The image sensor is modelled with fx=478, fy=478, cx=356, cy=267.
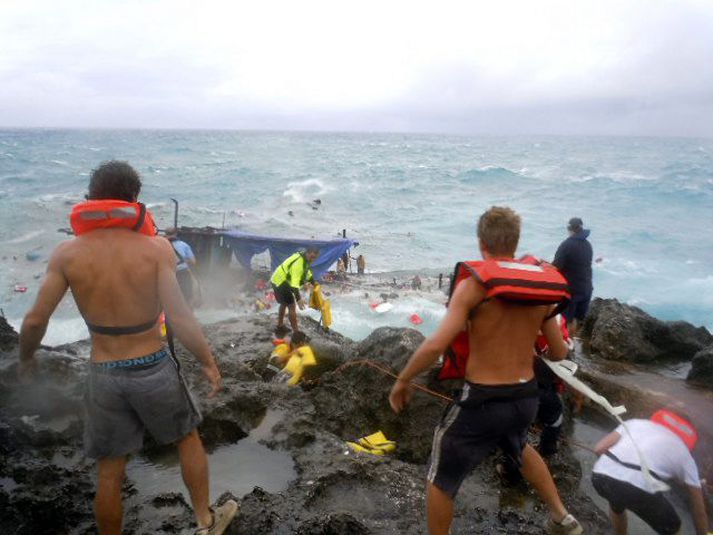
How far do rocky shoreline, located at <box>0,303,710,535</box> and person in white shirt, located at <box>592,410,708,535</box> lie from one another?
64cm

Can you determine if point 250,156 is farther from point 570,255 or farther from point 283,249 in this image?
point 570,255

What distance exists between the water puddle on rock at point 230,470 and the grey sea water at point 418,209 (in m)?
10.3

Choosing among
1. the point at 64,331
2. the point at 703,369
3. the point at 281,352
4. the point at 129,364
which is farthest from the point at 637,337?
the point at 64,331

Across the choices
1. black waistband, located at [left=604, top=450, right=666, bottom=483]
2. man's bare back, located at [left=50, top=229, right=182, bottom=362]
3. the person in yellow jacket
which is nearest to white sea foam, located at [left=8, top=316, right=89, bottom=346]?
the person in yellow jacket

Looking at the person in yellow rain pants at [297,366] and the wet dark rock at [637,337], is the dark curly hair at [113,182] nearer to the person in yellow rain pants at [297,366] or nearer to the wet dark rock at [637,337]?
the person in yellow rain pants at [297,366]

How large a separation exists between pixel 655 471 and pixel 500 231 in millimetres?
1685

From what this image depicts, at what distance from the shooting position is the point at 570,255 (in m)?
6.22

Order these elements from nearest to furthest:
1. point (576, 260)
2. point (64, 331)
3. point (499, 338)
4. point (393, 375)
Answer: point (499, 338) → point (393, 375) → point (576, 260) → point (64, 331)

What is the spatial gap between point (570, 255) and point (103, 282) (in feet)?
18.3

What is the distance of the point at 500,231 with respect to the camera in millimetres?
2475

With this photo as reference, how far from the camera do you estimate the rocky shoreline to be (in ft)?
10.3

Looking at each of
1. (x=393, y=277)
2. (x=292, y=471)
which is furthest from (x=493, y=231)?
(x=393, y=277)

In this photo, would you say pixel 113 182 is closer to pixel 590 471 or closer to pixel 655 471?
pixel 655 471

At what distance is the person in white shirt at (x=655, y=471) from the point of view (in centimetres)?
273
